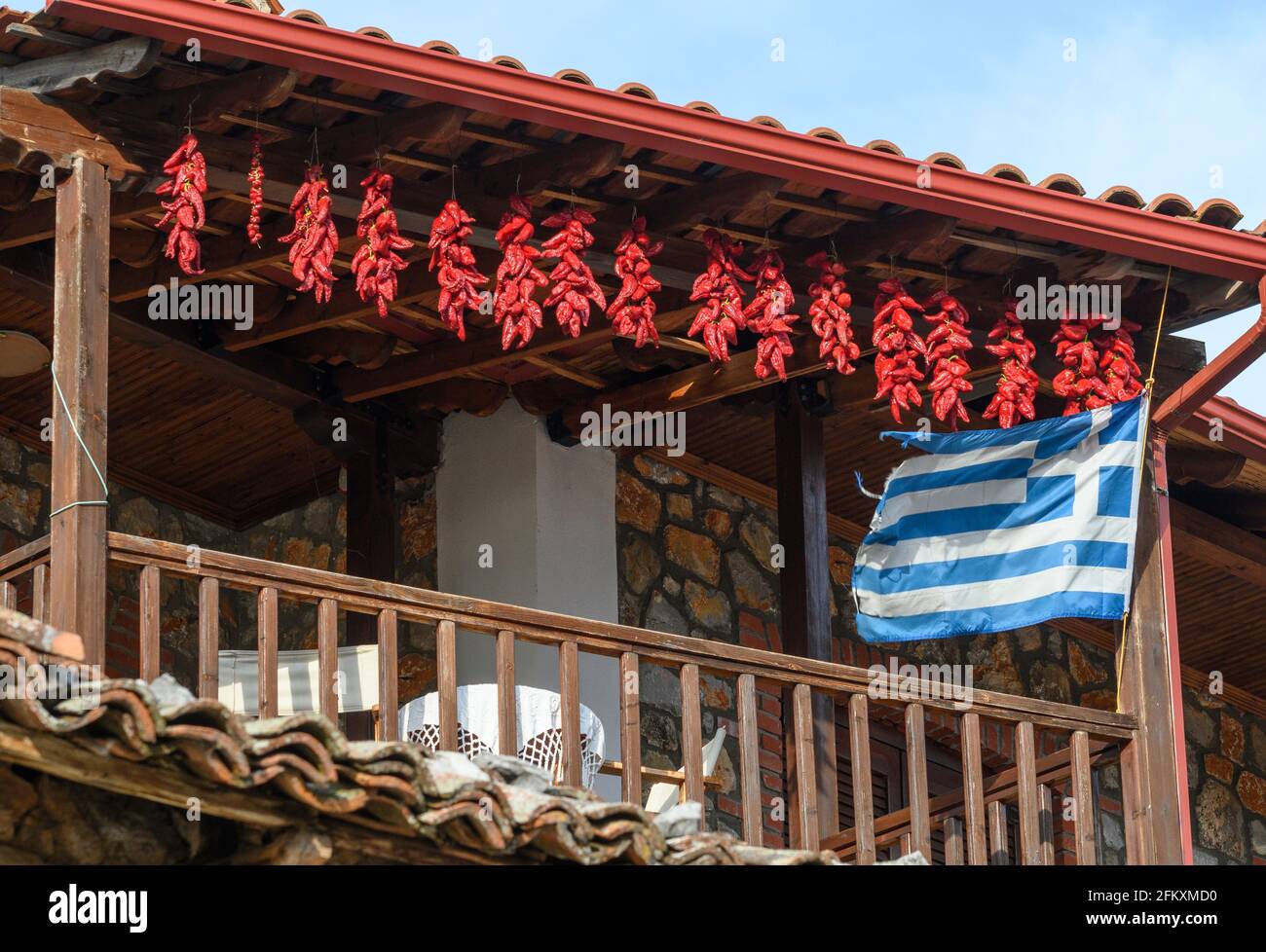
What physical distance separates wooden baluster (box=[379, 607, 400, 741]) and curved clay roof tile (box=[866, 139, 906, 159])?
7.65 ft

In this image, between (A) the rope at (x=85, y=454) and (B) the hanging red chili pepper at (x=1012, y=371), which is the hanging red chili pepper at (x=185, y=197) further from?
(B) the hanging red chili pepper at (x=1012, y=371)

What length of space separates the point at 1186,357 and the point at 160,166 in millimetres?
3975

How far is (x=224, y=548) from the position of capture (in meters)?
11.7

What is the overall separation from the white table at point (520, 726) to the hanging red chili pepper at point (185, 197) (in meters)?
2.00

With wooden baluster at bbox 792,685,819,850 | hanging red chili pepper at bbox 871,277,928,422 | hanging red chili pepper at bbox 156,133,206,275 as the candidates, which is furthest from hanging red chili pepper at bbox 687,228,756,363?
hanging red chili pepper at bbox 156,133,206,275

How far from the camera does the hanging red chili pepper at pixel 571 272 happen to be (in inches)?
317

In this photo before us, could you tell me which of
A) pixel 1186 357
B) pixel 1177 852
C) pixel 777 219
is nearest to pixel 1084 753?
pixel 1177 852

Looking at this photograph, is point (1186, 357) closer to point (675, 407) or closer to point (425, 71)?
point (675, 407)

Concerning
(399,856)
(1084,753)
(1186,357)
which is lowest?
(399,856)

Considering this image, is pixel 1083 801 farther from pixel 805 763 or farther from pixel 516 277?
pixel 516 277

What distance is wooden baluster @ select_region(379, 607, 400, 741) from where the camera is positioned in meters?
7.58

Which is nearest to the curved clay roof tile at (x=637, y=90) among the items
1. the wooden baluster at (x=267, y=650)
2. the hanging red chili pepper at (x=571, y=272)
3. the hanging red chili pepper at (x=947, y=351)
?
the hanging red chili pepper at (x=571, y=272)

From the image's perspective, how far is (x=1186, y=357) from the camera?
927cm

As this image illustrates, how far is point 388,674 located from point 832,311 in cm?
212
